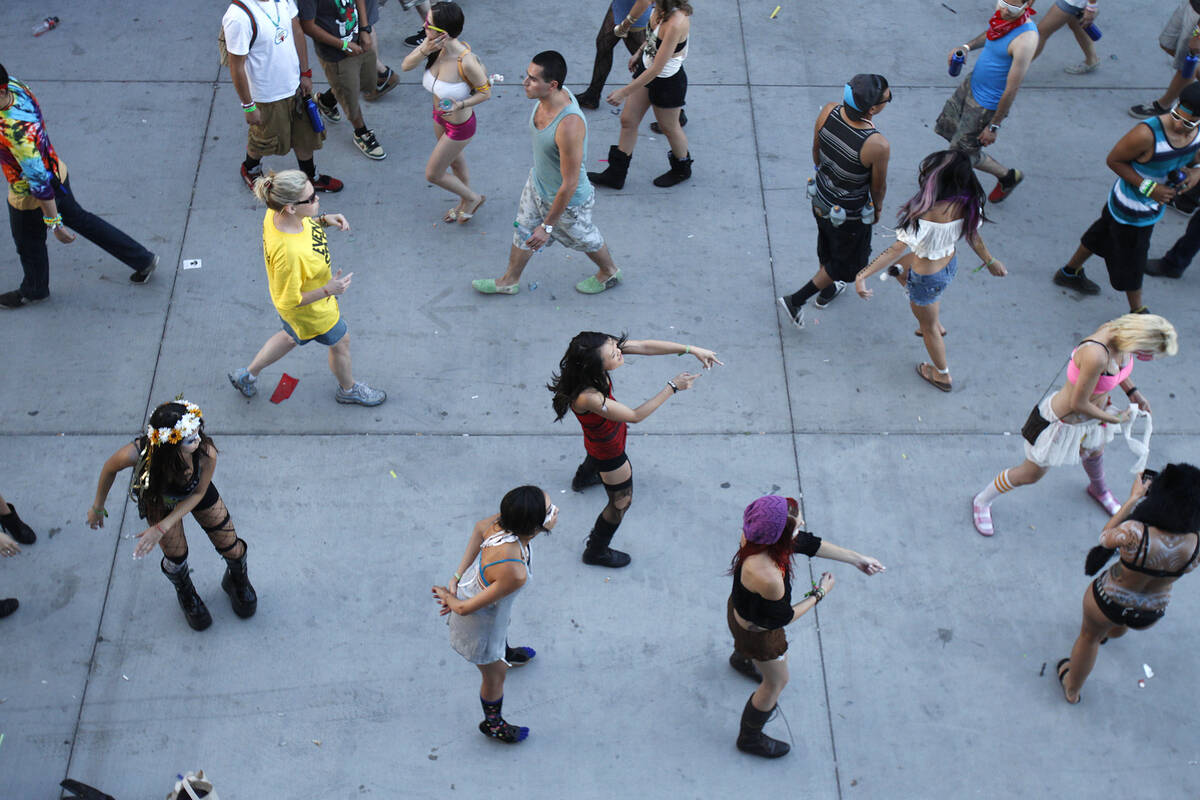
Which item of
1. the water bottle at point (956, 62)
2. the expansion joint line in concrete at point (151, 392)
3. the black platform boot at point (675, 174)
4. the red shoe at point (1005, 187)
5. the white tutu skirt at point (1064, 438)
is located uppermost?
the water bottle at point (956, 62)

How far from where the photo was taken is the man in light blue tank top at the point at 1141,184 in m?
5.68

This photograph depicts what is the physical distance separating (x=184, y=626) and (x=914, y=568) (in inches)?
144

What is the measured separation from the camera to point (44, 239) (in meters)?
6.13

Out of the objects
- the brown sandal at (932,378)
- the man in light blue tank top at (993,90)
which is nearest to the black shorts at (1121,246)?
the man in light blue tank top at (993,90)

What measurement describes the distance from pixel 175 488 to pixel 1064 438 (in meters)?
4.10

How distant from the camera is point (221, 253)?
6797 millimetres

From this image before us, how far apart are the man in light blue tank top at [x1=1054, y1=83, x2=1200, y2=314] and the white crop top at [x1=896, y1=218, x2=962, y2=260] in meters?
1.24

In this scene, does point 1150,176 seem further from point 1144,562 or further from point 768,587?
point 768,587

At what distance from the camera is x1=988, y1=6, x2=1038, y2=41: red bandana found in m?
6.38

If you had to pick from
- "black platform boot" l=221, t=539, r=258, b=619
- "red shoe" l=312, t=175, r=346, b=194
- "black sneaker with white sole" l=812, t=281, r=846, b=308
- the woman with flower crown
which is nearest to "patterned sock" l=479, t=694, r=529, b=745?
"black platform boot" l=221, t=539, r=258, b=619

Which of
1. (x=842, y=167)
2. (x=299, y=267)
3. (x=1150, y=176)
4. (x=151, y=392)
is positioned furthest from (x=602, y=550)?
(x=1150, y=176)

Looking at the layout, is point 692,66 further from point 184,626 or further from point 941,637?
point 184,626

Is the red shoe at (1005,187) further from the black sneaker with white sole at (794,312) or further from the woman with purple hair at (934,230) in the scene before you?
the black sneaker with white sole at (794,312)

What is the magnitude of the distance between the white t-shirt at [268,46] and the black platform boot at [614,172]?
2163 millimetres
